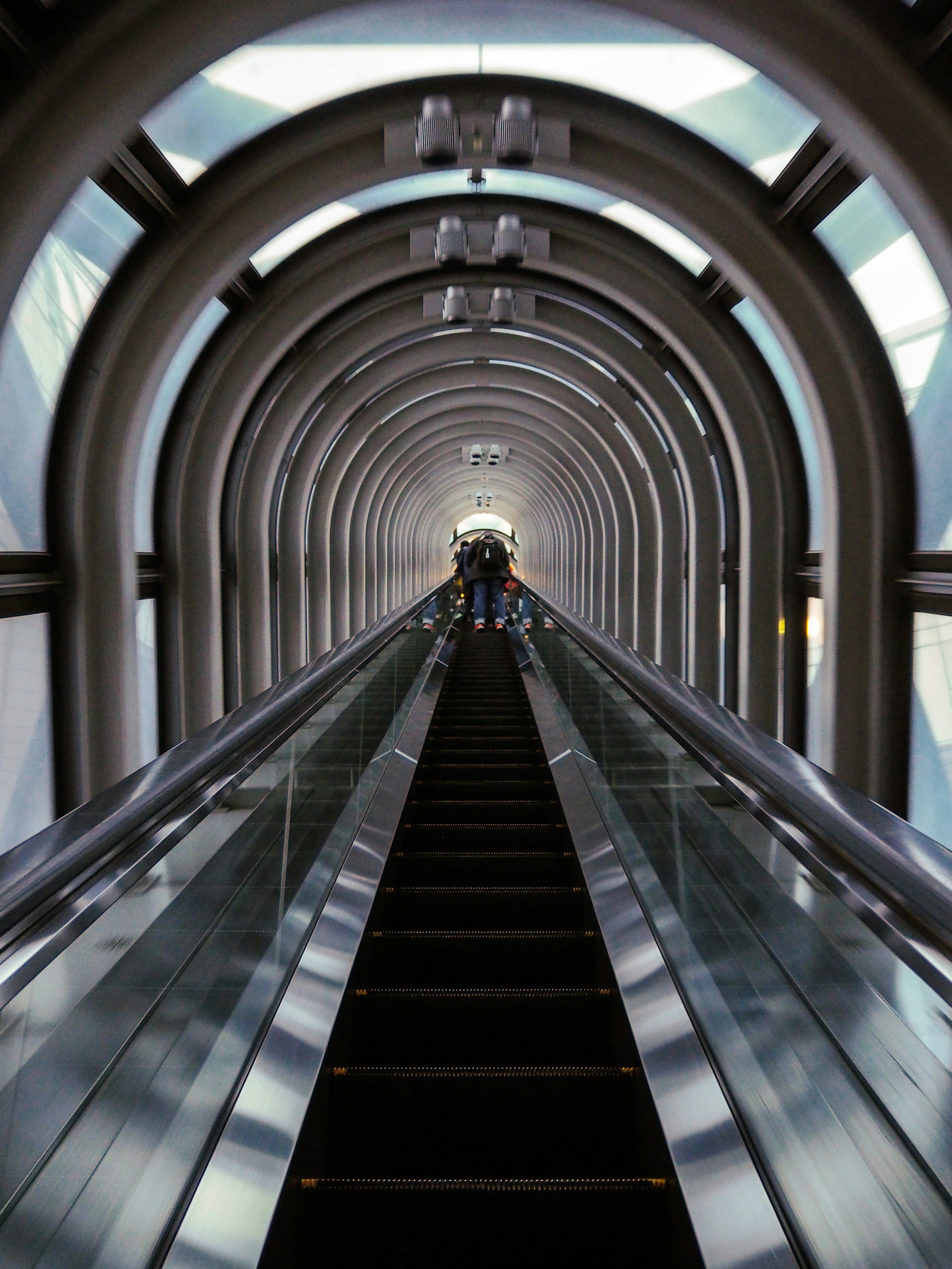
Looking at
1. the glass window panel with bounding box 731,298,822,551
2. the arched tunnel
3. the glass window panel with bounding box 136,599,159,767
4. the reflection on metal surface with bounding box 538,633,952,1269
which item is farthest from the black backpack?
the reflection on metal surface with bounding box 538,633,952,1269

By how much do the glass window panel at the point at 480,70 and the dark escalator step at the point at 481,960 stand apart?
5.57m

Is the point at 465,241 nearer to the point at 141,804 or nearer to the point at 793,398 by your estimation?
the point at 793,398

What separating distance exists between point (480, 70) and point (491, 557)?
41.6 ft

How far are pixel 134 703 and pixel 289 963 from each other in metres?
5.22

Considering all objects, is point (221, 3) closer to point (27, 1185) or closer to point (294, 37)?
point (294, 37)

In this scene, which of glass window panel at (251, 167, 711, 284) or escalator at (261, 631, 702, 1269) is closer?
escalator at (261, 631, 702, 1269)

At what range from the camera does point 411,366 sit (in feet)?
53.3

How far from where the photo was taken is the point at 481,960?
4180 millimetres

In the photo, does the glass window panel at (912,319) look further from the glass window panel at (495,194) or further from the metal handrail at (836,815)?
the metal handrail at (836,815)

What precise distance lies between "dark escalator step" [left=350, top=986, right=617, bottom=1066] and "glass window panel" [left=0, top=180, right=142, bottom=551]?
5.28m

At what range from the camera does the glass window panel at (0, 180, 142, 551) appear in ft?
24.2

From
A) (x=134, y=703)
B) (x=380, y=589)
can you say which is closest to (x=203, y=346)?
(x=134, y=703)

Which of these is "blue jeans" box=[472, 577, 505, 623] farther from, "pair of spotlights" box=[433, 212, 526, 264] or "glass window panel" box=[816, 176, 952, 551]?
"glass window panel" box=[816, 176, 952, 551]

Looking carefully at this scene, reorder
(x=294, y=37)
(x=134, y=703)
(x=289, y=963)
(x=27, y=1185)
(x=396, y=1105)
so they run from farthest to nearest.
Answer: (x=134, y=703), (x=294, y=37), (x=289, y=963), (x=396, y=1105), (x=27, y=1185)
